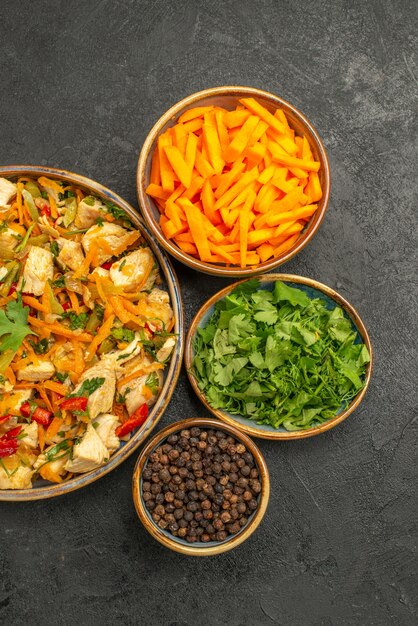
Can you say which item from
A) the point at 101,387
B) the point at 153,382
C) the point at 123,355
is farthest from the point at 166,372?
the point at 101,387

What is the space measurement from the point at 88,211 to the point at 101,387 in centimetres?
86

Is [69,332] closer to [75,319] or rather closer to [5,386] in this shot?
[75,319]

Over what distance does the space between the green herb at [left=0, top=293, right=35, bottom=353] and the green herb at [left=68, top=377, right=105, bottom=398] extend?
34 centimetres

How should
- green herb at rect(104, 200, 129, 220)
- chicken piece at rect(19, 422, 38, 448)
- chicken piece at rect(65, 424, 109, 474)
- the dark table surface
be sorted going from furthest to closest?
1. the dark table surface
2. green herb at rect(104, 200, 129, 220)
3. chicken piece at rect(19, 422, 38, 448)
4. chicken piece at rect(65, 424, 109, 474)

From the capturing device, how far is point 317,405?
2.99 m

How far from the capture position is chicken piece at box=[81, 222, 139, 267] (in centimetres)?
283

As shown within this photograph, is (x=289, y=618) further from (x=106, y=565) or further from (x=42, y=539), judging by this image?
(x=42, y=539)

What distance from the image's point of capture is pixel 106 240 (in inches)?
112

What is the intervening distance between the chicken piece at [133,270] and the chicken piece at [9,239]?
0.48 meters

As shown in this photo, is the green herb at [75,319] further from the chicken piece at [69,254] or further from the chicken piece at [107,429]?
the chicken piece at [107,429]

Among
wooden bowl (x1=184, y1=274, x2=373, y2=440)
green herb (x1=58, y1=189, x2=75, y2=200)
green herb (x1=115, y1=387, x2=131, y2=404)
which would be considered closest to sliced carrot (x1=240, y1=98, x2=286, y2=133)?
wooden bowl (x1=184, y1=274, x2=373, y2=440)

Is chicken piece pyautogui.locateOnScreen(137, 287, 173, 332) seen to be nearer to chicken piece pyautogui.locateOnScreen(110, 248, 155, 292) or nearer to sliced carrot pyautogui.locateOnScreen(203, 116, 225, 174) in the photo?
chicken piece pyautogui.locateOnScreen(110, 248, 155, 292)

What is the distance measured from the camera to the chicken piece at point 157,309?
287 cm

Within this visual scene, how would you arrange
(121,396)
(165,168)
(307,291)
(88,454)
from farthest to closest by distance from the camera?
→ (307,291), (121,396), (165,168), (88,454)
